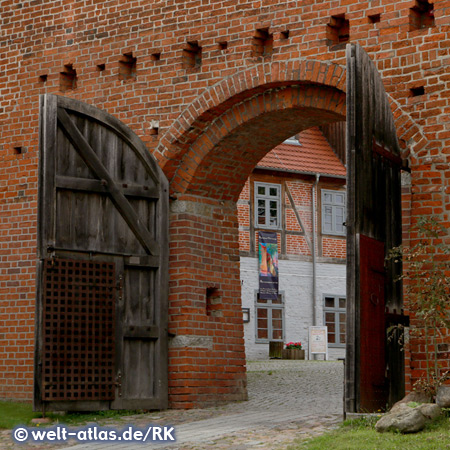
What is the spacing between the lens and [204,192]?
12.2m

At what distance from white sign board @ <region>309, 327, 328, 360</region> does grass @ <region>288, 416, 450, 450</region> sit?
17.8m

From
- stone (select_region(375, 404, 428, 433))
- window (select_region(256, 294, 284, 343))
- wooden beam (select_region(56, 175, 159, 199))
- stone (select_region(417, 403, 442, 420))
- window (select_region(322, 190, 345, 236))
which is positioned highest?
window (select_region(322, 190, 345, 236))

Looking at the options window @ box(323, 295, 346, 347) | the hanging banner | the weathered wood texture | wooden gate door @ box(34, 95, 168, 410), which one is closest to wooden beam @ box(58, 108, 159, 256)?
wooden gate door @ box(34, 95, 168, 410)

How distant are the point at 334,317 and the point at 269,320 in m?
2.07

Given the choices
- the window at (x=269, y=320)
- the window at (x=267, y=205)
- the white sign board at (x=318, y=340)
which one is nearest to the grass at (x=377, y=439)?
the white sign board at (x=318, y=340)

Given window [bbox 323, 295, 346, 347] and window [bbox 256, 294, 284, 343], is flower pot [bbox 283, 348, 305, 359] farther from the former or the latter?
window [bbox 323, 295, 346, 347]

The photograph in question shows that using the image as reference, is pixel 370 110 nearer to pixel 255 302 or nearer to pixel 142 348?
pixel 142 348

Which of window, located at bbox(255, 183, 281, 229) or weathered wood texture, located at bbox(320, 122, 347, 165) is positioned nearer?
window, located at bbox(255, 183, 281, 229)

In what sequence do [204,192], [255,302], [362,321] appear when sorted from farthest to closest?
[255,302]
[204,192]
[362,321]

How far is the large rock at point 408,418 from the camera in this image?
332 inches

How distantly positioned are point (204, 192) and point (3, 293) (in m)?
3.01

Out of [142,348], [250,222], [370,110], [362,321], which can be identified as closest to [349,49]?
[370,110]

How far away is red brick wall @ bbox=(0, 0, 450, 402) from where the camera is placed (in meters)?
10.3

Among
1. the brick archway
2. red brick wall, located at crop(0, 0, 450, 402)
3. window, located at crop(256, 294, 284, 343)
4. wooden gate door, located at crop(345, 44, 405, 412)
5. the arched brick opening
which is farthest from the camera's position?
window, located at crop(256, 294, 284, 343)
